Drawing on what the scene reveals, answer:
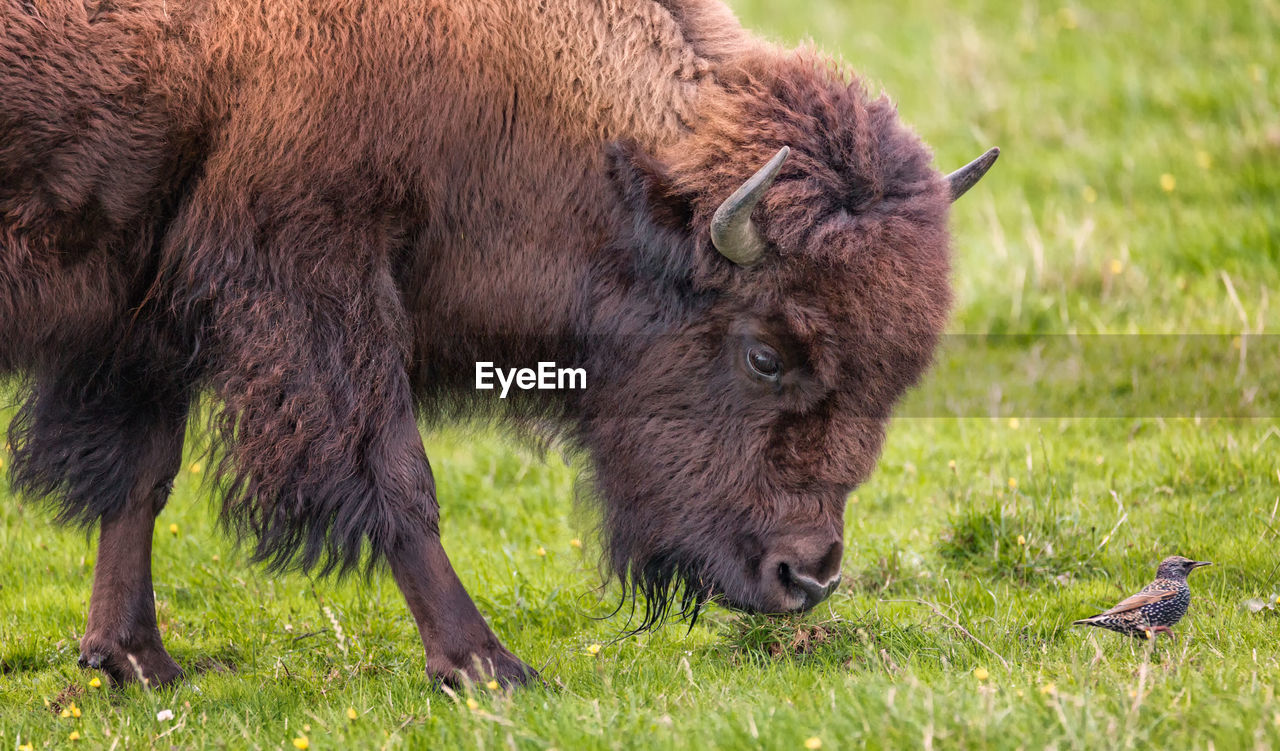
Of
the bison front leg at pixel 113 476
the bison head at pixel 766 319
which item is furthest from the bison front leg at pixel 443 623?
the bison front leg at pixel 113 476

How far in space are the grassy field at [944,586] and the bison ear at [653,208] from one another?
3.42 feet

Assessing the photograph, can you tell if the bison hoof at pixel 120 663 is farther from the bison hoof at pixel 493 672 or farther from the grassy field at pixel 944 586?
the bison hoof at pixel 493 672

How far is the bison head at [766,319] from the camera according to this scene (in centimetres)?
438

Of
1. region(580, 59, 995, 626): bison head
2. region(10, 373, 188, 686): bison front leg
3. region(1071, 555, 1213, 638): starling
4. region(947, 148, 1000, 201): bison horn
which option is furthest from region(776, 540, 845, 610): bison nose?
region(10, 373, 188, 686): bison front leg

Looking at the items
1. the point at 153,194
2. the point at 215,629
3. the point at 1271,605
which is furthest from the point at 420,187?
the point at 1271,605

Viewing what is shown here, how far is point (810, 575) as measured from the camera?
14.4ft

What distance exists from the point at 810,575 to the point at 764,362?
0.70 m

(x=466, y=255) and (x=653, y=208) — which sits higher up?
(x=653, y=208)

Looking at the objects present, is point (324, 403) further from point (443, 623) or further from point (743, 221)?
point (743, 221)

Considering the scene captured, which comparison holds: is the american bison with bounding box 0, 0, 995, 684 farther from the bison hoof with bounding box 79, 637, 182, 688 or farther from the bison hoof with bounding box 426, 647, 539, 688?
the bison hoof with bounding box 79, 637, 182, 688

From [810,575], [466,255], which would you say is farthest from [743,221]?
[810,575]

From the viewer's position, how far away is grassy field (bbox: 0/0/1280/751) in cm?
368

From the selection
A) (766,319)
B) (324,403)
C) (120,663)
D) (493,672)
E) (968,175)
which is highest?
(968,175)

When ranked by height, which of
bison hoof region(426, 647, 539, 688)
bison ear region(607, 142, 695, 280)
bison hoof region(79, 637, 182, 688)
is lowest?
bison hoof region(79, 637, 182, 688)
